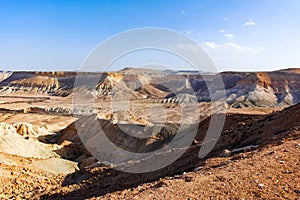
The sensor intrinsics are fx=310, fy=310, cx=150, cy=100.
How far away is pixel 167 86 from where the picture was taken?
135000 mm

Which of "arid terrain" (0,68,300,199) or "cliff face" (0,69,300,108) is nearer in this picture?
"arid terrain" (0,68,300,199)

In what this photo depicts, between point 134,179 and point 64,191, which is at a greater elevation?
point 134,179

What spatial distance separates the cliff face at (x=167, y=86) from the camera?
79.1 m

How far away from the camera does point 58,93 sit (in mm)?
119312

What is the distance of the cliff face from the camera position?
79062mm

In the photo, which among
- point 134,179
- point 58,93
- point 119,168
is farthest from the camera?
point 58,93

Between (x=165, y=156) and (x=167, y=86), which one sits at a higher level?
(x=167, y=86)

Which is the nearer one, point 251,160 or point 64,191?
point 251,160

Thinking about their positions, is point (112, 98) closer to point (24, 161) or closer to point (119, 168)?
point (24, 161)

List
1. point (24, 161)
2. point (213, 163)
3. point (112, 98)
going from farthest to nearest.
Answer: point (112, 98)
point (24, 161)
point (213, 163)

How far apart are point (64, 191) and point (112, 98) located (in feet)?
298

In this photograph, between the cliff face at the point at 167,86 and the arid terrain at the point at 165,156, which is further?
the cliff face at the point at 167,86

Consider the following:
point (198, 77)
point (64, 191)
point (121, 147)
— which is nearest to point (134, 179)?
point (64, 191)

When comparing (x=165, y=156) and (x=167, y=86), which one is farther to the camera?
(x=167, y=86)
